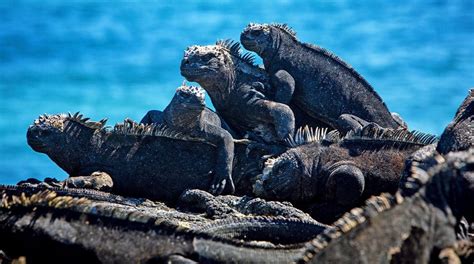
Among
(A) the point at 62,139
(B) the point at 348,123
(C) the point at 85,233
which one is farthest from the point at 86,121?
(C) the point at 85,233

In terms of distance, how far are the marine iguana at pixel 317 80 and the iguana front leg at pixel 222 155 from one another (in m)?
0.82

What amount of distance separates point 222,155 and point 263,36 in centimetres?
140

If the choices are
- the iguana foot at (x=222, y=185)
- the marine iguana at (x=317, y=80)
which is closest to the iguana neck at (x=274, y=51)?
the marine iguana at (x=317, y=80)

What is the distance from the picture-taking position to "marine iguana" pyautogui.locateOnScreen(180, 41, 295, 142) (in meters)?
9.41

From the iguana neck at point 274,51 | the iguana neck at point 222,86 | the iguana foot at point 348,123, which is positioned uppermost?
the iguana neck at point 274,51

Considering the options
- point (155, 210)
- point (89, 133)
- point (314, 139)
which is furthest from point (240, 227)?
point (89, 133)

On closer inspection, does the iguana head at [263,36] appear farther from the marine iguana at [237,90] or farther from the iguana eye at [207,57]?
the iguana eye at [207,57]

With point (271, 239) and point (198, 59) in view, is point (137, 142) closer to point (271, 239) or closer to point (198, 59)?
point (198, 59)

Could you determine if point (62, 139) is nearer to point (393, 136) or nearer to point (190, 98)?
point (190, 98)

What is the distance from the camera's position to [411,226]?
4.31 metres

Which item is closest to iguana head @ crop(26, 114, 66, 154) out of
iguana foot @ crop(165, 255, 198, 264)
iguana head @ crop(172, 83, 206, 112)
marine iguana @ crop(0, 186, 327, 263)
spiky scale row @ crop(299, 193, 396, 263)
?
iguana head @ crop(172, 83, 206, 112)

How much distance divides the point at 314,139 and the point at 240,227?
2691 mm

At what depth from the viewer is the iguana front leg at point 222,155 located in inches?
360

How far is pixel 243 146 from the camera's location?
9438mm
